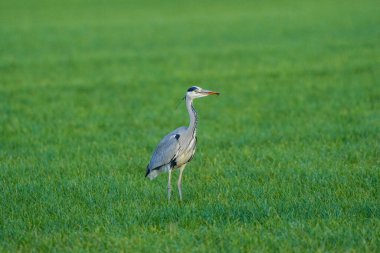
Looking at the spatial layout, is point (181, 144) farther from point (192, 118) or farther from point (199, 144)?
point (199, 144)

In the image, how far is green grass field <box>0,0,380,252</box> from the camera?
6.30 metres

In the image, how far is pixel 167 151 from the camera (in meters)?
7.50

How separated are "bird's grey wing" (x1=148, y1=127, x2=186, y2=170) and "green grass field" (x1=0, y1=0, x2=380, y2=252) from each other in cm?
43

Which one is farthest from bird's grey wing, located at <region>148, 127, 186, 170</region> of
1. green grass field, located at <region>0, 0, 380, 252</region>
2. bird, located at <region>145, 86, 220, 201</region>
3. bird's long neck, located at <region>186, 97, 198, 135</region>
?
green grass field, located at <region>0, 0, 380, 252</region>

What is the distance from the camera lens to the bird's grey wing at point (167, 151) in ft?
24.5

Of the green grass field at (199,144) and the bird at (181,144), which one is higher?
the bird at (181,144)

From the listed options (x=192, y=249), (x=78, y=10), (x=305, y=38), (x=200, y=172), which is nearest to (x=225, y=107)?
(x=200, y=172)

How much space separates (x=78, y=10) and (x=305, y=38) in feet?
83.0

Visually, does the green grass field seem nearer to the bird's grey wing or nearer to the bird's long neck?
the bird's grey wing

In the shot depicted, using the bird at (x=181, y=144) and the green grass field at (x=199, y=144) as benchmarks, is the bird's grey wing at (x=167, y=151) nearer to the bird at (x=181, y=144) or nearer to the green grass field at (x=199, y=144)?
the bird at (x=181, y=144)

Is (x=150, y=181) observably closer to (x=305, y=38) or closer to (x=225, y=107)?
(x=225, y=107)

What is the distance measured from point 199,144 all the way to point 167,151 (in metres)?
3.25

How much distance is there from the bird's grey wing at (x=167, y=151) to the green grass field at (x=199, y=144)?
1.40 feet

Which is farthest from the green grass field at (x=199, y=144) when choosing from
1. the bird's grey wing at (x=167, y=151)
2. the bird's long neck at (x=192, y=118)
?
the bird's long neck at (x=192, y=118)
